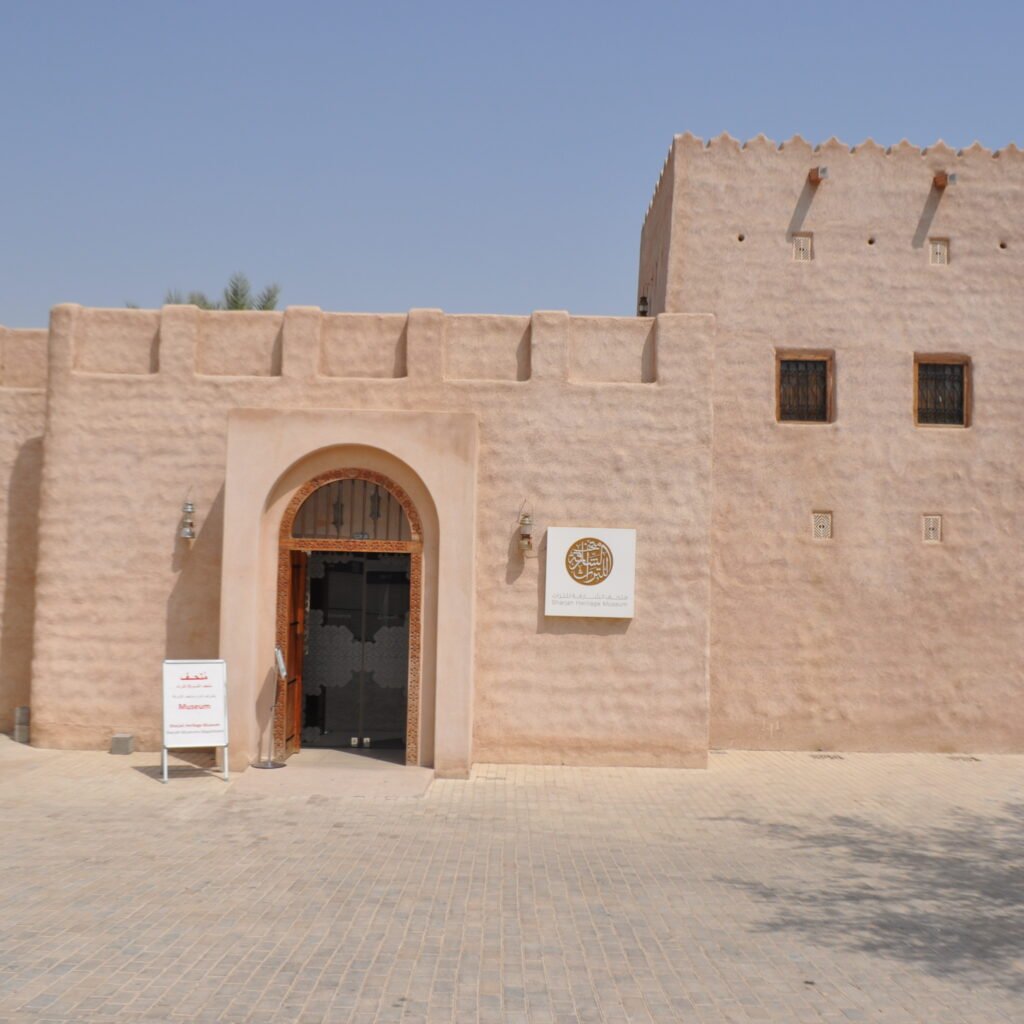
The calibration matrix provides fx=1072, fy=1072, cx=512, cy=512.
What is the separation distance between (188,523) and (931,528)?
9062 millimetres

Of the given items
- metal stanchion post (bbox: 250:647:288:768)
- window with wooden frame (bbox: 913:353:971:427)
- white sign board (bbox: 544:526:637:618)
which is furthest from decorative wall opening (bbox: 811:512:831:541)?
metal stanchion post (bbox: 250:647:288:768)

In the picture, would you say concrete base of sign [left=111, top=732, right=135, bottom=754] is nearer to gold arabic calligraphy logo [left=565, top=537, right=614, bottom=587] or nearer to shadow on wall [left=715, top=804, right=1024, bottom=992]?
gold arabic calligraphy logo [left=565, top=537, right=614, bottom=587]

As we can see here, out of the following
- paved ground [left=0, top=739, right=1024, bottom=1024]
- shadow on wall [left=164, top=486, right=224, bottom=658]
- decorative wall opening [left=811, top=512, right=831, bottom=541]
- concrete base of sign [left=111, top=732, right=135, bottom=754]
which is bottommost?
paved ground [left=0, top=739, right=1024, bottom=1024]

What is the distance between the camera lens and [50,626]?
12.1 meters

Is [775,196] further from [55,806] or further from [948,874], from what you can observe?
[55,806]

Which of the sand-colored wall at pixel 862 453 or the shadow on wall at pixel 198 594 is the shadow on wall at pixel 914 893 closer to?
the sand-colored wall at pixel 862 453

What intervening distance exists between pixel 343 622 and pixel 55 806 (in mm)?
4316

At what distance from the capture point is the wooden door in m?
12.0

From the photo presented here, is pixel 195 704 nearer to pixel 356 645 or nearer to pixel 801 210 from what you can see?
pixel 356 645

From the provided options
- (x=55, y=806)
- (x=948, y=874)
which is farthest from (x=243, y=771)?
(x=948, y=874)

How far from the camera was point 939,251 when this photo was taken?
13867 millimetres

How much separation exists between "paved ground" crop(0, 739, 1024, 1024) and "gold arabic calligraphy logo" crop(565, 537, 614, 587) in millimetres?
2146

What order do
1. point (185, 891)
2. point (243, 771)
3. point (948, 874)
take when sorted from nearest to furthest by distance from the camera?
1. point (185, 891)
2. point (948, 874)
3. point (243, 771)

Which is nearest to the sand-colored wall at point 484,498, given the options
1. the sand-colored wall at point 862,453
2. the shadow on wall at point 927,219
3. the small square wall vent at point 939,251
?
the sand-colored wall at point 862,453
